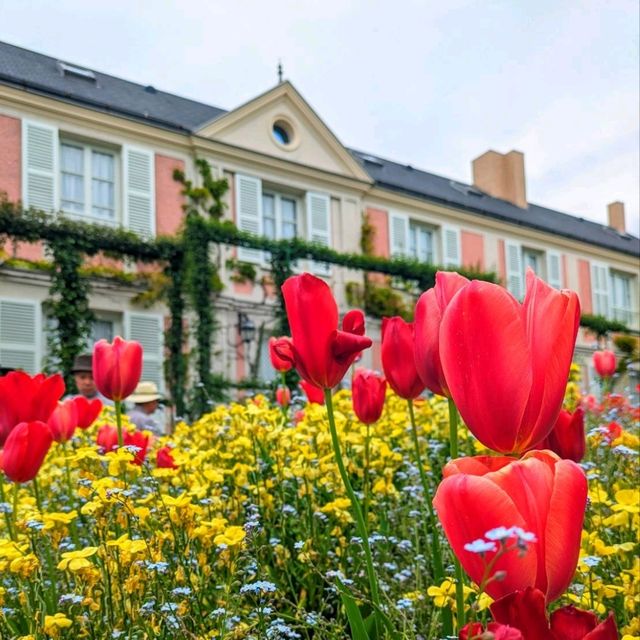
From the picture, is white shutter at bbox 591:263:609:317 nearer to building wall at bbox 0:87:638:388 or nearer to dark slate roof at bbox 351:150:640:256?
dark slate roof at bbox 351:150:640:256

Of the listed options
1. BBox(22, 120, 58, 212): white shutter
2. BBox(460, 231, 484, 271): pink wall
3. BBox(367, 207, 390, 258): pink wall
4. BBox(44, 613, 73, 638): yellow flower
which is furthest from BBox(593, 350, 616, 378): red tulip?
BBox(460, 231, 484, 271): pink wall

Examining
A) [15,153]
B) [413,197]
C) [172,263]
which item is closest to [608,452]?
[172,263]

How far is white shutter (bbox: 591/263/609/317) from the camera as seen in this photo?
2216 centimetres

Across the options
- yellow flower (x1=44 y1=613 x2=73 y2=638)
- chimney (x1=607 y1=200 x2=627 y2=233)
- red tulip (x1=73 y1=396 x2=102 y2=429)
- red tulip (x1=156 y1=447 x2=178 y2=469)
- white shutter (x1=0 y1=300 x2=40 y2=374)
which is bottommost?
A: yellow flower (x1=44 y1=613 x2=73 y2=638)

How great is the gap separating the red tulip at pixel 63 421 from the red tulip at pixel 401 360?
46.1 inches

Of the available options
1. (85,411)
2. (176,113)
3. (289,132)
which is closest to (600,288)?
(289,132)

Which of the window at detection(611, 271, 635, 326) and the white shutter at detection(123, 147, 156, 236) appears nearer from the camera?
the white shutter at detection(123, 147, 156, 236)

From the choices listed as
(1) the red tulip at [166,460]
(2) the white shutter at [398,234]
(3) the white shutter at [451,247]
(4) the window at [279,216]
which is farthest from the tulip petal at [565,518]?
(3) the white shutter at [451,247]

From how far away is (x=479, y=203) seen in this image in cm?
2102

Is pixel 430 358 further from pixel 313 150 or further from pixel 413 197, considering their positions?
pixel 413 197

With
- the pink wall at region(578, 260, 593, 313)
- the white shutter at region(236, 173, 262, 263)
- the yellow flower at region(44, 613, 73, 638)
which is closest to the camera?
the yellow flower at region(44, 613, 73, 638)

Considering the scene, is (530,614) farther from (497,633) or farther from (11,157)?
(11,157)

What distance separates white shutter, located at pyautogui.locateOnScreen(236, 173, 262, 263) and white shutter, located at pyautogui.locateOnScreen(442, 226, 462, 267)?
210 inches

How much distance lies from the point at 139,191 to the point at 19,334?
329cm
